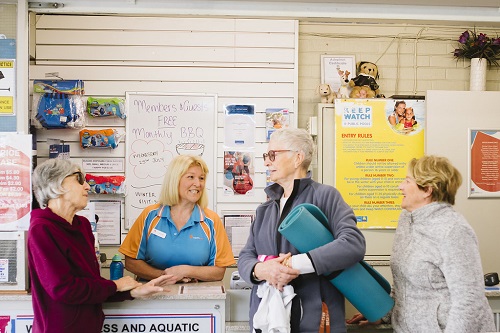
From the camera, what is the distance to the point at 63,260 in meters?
2.60

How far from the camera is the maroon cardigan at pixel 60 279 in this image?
2564 mm

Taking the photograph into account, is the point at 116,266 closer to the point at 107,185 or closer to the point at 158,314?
the point at 158,314

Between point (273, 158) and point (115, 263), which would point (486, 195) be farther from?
point (115, 263)

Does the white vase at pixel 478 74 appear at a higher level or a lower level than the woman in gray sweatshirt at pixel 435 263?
higher

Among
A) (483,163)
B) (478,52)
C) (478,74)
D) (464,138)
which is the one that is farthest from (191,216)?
(478,52)

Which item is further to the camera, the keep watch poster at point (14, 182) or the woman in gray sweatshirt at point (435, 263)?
the keep watch poster at point (14, 182)

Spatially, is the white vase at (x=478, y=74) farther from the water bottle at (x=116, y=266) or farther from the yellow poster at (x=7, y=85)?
the yellow poster at (x=7, y=85)

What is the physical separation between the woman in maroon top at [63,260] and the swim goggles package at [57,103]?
1.74 metres

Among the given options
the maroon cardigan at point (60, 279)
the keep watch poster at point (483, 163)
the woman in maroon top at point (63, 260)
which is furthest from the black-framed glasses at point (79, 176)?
the keep watch poster at point (483, 163)

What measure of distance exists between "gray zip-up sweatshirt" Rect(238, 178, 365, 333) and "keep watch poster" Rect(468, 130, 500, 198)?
2375mm

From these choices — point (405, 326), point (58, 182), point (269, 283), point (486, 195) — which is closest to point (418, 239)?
point (405, 326)

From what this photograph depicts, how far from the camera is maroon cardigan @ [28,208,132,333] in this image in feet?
8.41

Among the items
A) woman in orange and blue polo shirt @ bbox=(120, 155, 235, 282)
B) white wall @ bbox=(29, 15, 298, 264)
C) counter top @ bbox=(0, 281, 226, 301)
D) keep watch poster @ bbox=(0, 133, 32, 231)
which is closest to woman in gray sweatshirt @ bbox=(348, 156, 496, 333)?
counter top @ bbox=(0, 281, 226, 301)

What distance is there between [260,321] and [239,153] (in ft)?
7.77
